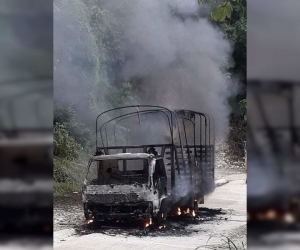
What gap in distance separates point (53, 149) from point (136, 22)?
4.73 feet

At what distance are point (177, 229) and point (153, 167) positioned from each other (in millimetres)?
618

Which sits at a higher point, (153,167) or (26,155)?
(26,155)

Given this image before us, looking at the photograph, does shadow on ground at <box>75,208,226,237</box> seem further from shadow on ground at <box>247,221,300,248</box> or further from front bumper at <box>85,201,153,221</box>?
shadow on ground at <box>247,221,300,248</box>

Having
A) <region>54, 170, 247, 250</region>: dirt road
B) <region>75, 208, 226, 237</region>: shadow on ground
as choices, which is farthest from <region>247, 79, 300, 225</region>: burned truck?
<region>75, 208, 226, 237</region>: shadow on ground

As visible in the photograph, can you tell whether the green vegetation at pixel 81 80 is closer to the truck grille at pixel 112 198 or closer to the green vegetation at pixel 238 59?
the truck grille at pixel 112 198

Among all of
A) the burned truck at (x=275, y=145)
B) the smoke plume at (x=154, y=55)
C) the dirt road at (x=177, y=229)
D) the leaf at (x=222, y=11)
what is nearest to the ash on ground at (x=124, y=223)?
the dirt road at (x=177, y=229)

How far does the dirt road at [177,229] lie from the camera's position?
14.0 feet

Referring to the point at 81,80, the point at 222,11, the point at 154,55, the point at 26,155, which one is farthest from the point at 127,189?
the point at 222,11

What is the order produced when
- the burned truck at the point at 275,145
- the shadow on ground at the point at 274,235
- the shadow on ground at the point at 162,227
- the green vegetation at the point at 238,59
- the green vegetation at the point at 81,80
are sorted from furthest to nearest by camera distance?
the green vegetation at the point at 81,80
the shadow on ground at the point at 162,227
the green vegetation at the point at 238,59
the shadow on ground at the point at 274,235
the burned truck at the point at 275,145

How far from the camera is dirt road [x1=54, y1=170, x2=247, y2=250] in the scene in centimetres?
427

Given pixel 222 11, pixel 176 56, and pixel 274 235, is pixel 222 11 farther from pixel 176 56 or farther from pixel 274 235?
pixel 274 235

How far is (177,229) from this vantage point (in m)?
4.38

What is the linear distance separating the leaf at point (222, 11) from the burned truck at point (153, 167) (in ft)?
2.95

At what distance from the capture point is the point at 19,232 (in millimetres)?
4531
